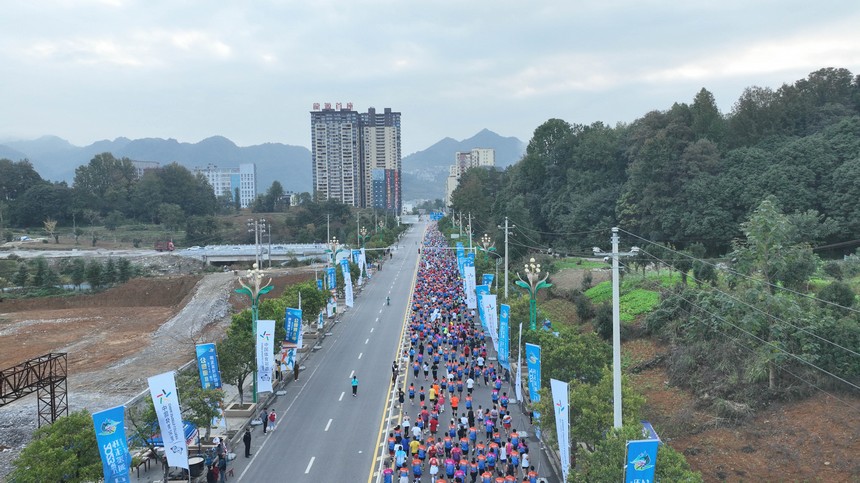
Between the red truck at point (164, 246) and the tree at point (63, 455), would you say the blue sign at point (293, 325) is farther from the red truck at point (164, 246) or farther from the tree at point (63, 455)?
the red truck at point (164, 246)

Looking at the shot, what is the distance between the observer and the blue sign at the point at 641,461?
38.1 feet

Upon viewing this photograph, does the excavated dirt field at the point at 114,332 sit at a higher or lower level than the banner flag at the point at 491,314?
lower

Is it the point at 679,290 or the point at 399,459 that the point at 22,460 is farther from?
the point at 679,290

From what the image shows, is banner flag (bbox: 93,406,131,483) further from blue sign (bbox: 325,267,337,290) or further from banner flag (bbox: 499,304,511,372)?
blue sign (bbox: 325,267,337,290)

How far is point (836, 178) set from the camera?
44.4 m

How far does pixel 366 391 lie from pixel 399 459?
8.89 m

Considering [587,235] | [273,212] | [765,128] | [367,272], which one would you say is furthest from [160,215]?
[765,128]

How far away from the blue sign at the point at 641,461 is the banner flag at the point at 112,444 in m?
11.0

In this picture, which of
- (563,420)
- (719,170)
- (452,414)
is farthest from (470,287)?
(719,170)

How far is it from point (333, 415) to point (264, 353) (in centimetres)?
339

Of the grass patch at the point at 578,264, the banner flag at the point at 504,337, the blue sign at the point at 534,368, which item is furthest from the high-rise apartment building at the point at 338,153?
the blue sign at the point at 534,368

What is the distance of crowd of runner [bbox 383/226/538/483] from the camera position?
16.9 meters

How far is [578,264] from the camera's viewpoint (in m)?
53.8

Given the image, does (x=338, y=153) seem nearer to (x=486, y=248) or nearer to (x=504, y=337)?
(x=486, y=248)
